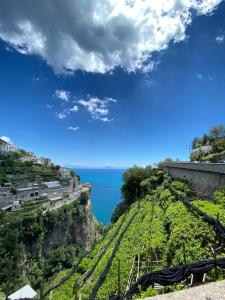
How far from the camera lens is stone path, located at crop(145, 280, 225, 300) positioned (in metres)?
6.07

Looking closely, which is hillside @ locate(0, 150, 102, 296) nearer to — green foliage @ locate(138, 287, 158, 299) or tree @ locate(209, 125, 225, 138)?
green foliage @ locate(138, 287, 158, 299)

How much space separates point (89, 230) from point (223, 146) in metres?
33.7

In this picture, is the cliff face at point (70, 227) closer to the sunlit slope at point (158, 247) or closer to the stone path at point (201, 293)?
the sunlit slope at point (158, 247)

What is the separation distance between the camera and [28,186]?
55.9 m

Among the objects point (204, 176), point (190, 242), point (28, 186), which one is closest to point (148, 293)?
point (190, 242)

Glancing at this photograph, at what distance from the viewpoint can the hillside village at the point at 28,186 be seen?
44750 mm

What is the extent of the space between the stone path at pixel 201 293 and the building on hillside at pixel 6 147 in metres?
84.9

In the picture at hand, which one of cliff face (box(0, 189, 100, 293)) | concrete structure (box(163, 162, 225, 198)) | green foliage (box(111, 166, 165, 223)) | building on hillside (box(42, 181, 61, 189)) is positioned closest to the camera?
concrete structure (box(163, 162, 225, 198))

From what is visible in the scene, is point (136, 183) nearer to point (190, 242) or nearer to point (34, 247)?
point (34, 247)

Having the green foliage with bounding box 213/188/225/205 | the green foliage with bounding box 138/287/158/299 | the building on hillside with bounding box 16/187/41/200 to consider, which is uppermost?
the green foliage with bounding box 213/188/225/205

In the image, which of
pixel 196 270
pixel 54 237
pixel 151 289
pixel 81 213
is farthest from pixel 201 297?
pixel 81 213

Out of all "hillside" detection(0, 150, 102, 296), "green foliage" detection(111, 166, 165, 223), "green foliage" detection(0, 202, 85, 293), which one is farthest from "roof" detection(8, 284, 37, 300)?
"green foliage" detection(111, 166, 165, 223)

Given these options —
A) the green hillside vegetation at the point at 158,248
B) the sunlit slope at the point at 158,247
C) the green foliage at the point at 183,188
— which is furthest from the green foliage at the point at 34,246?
the green foliage at the point at 183,188

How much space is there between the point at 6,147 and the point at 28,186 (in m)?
38.9
